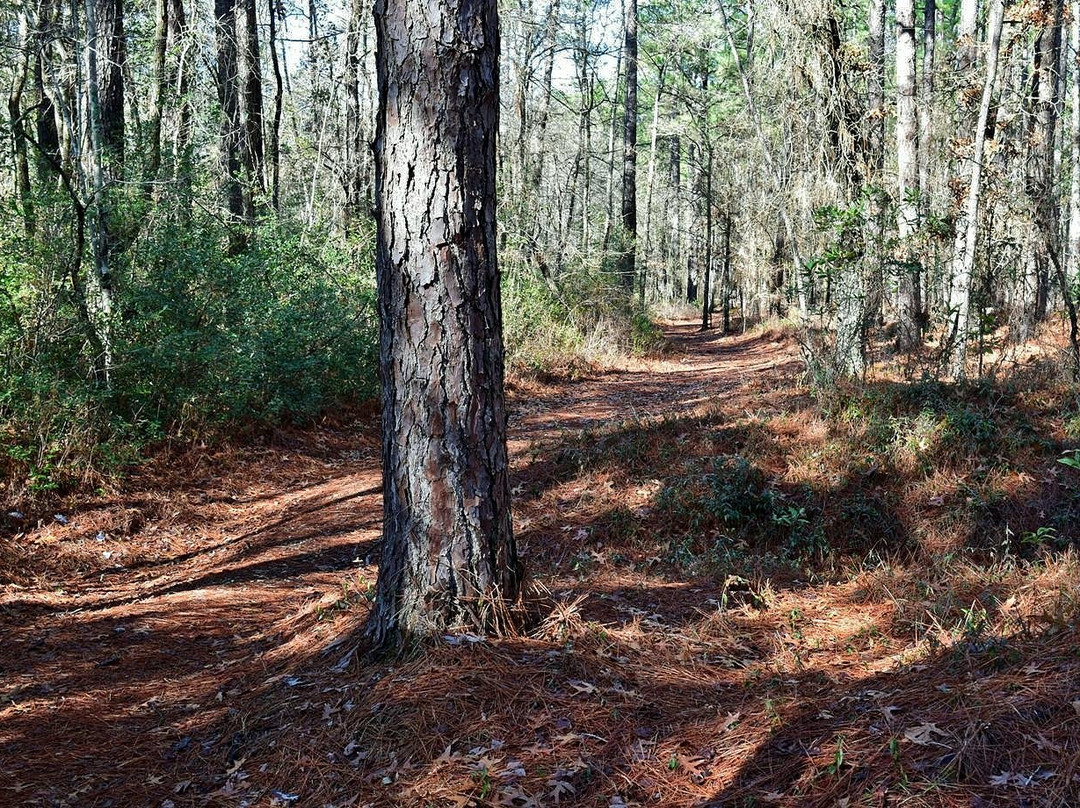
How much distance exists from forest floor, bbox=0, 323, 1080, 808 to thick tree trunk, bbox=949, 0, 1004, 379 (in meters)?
0.89

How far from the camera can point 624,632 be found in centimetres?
383

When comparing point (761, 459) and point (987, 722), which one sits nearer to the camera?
point (987, 722)

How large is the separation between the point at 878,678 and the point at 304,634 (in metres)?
2.79

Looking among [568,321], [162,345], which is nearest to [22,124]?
[162,345]

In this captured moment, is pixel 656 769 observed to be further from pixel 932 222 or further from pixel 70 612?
pixel 932 222

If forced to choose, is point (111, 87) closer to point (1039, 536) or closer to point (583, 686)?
point (583, 686)

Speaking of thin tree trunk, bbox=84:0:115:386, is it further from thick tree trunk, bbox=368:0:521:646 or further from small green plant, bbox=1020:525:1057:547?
small green plant, bbox=1020:525:1057:547

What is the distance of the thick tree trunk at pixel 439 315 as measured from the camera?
3.30 metres

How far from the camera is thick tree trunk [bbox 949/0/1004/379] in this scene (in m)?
8.32

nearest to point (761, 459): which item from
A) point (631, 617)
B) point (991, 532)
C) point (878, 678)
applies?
point (991, 532)

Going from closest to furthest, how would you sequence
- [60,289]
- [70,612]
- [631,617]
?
1. [631,617]
2. [70,612]
3. [60,289]

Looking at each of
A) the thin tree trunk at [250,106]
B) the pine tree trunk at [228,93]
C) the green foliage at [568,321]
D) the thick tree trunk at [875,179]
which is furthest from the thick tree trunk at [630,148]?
the pine tree trunk at [228,93]

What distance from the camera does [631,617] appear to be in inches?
164

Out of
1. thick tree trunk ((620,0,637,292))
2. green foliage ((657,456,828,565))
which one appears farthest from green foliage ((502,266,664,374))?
green foliage ((657,456,828,565))
